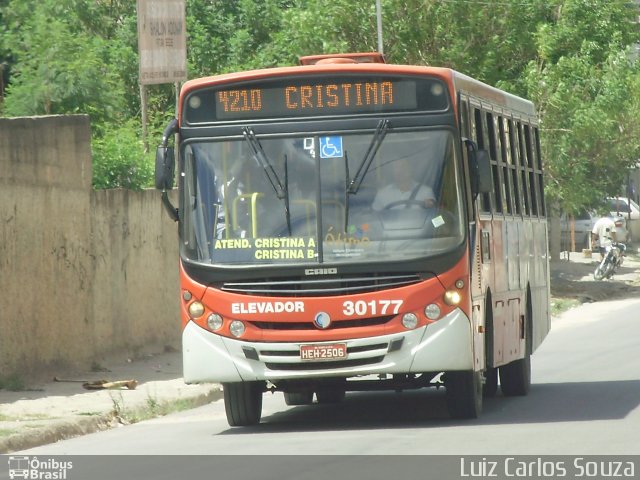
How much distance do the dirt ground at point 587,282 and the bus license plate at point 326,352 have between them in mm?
21042

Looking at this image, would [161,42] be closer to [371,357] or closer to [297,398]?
[297,398]

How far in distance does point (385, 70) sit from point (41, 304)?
607 cm

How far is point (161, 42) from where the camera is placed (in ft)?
77.3

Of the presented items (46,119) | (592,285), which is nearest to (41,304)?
(46,119)

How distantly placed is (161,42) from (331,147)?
1195 centimetres

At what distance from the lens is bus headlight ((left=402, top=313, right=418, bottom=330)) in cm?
1180

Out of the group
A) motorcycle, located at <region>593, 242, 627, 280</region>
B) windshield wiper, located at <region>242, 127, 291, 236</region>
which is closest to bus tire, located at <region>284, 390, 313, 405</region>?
windshield wiper, located at <region>242, 127, 291, 236</region>

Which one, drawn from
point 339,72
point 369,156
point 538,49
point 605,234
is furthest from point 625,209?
point 369,156

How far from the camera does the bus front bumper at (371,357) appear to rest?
11.8m

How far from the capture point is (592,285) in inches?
1383

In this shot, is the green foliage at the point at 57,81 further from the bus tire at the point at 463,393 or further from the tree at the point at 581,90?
the bus tire at the point at 463,393

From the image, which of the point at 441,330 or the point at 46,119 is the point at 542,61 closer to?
the point at 46,119
